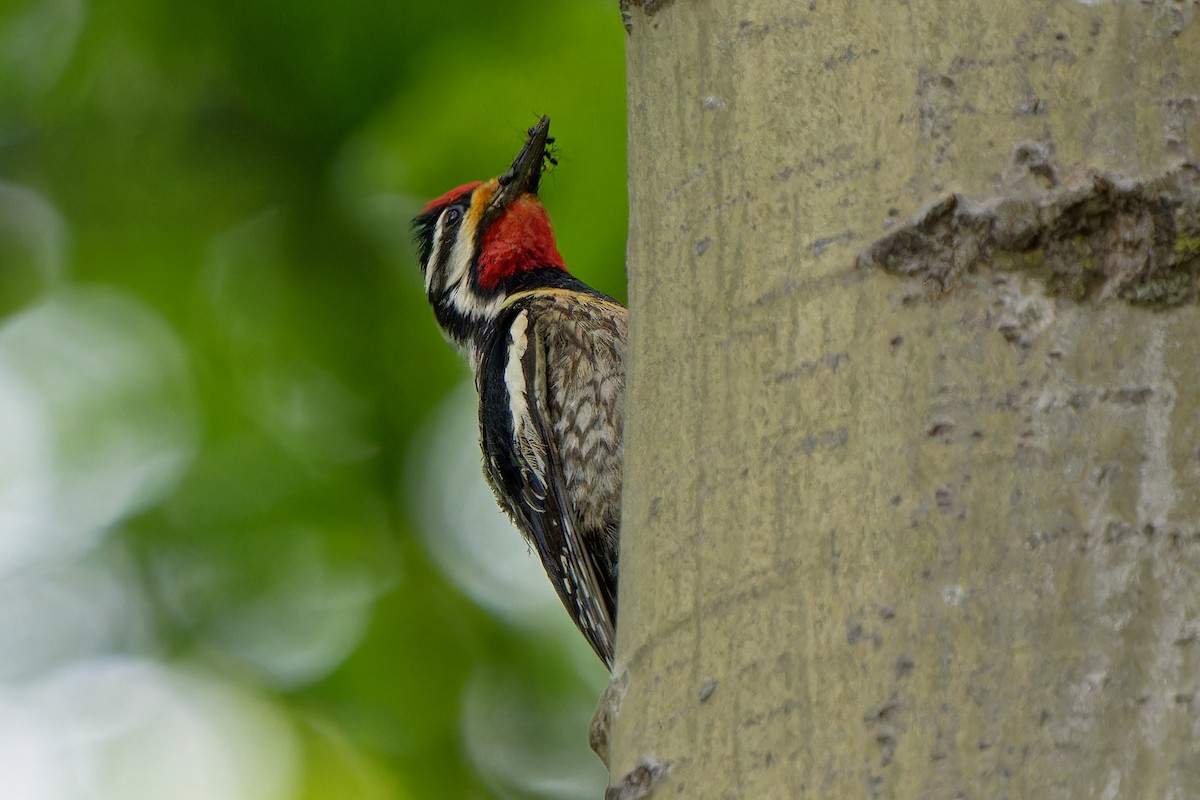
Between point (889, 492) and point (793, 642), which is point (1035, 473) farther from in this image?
point (793, 642)

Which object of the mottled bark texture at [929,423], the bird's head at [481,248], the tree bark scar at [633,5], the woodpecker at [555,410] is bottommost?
the mottled bark texture at [929,423]

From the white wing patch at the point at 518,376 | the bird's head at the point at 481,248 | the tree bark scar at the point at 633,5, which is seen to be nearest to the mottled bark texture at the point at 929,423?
the tree bark scar at the point at 633,5

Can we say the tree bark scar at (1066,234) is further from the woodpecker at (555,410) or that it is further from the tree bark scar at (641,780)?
the woodpecker at (555,410)

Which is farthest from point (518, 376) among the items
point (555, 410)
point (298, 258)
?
point (298, 258)

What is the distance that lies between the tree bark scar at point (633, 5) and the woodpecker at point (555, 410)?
1888 mm

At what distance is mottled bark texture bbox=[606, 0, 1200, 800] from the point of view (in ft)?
3.31

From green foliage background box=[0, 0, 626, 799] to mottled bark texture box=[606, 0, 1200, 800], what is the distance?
233cm

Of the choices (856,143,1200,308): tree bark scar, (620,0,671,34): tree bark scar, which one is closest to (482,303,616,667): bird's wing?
(620,0,671,34): tree bark scar

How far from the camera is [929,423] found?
110 cm

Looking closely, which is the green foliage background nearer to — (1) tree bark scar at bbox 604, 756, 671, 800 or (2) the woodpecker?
(2) the woodpecker

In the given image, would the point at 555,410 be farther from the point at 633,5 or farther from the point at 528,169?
the point at 633,5

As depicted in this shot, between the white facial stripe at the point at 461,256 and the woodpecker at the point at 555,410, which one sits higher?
the white facial stripe at the point at 461,256

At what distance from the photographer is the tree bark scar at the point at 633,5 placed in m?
1.50

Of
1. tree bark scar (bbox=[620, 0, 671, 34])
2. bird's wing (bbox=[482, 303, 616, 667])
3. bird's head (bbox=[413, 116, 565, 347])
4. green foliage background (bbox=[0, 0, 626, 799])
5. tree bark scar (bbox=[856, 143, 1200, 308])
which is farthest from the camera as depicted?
bird's head (bbox=[413, 116, 565, 347])
